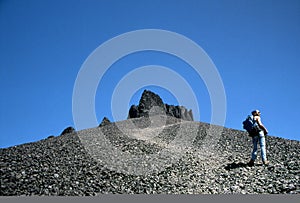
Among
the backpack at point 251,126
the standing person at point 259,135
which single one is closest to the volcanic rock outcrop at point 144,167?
the standing person at point 259,135

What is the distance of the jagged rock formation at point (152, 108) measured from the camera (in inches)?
1614

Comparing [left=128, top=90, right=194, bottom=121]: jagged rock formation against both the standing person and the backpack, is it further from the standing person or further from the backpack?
the standing person

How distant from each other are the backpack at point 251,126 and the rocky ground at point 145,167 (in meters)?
1.67

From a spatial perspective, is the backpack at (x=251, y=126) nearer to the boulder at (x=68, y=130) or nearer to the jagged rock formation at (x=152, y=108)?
the boulder at (x=68, y=130)

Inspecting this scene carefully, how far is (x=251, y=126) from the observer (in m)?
14.8

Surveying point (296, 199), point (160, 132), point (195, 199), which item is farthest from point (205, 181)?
point (160, 132)

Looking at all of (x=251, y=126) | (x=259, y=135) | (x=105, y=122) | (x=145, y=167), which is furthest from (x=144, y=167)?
(x=105, y=122)

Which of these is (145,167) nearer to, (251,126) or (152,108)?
(251,126)

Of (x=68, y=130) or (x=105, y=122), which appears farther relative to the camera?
(x=68, y=130)

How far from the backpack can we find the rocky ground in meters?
1.67

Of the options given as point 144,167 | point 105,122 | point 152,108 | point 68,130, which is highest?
point 152,108

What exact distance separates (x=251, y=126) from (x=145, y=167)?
5.28m

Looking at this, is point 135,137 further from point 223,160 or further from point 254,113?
point 254,113

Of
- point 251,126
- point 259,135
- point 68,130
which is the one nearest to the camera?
point 259,135
